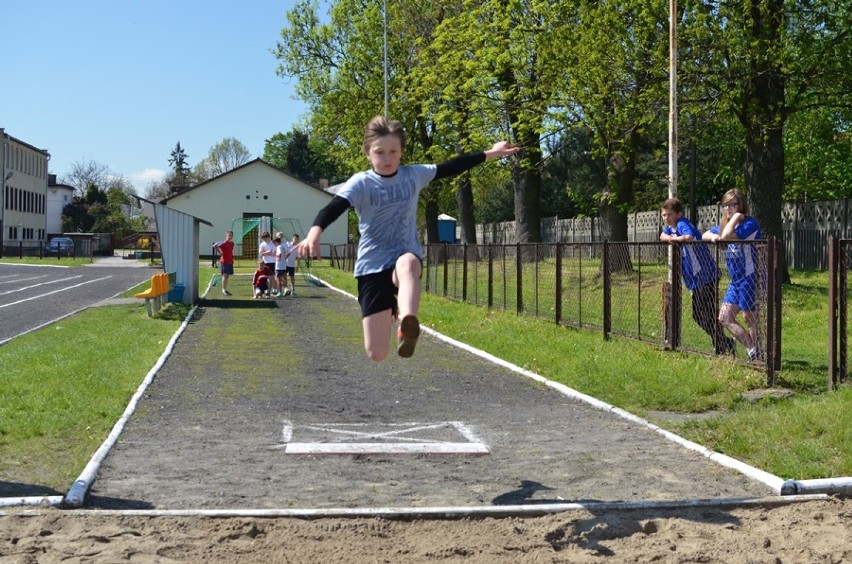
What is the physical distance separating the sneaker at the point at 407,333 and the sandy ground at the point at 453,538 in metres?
1.27

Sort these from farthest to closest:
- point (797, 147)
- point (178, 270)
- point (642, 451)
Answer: point (797, 147) < point (178, 270) < point (642, 451)

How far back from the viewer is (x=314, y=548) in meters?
6.00

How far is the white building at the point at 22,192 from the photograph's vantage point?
90.6 meters

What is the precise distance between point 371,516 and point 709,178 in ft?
179

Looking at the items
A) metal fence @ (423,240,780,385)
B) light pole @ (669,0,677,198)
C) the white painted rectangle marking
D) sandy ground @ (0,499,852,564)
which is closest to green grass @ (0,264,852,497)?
metal fence @ (423,240,780,385)

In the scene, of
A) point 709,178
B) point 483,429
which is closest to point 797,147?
point 709,178

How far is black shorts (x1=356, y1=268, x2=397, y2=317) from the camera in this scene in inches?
297

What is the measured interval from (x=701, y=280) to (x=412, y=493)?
6.86 meters

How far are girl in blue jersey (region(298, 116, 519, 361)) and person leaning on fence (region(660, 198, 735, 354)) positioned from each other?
6042 millimetres

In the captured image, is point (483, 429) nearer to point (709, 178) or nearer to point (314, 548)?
point (314, 548)

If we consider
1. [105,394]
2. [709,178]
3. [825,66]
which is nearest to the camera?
[105,394]

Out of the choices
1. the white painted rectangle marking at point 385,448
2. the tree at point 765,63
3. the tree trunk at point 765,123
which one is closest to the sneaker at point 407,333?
the white painted rectangle marking at point 385,448

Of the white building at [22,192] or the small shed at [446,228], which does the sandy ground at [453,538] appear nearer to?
the white building at [22,192]

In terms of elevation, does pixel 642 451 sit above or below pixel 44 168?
below
